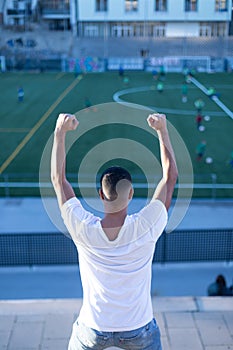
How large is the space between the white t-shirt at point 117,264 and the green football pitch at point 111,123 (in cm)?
341

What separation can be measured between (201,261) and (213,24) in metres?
49.9

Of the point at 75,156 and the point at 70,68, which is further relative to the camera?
the point at 70,68

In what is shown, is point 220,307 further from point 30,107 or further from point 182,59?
point 182,59

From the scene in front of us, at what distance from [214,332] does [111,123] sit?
4822 mm

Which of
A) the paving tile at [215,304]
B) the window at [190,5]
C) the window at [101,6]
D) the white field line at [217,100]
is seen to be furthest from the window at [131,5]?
the paving tile at [215,304]

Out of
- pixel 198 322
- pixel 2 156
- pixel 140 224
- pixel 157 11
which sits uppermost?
pixel 157 11

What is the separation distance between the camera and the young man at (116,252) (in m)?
Result: 3.10

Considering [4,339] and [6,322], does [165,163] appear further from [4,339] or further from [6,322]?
[6,322]

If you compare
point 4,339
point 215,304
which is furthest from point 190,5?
point 4,339

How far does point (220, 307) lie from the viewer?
5719 millimetres

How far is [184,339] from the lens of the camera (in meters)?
5.14

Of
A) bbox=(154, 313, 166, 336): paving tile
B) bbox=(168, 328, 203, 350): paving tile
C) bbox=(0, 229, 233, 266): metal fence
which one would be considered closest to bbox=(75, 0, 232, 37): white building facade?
bbox=(0, 229, 233, 266): metal fence

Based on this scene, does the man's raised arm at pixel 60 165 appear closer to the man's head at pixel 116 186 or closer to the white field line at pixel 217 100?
the man's head at pixel 116 186

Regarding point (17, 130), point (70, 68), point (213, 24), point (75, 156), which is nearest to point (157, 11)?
point (213, 24)
